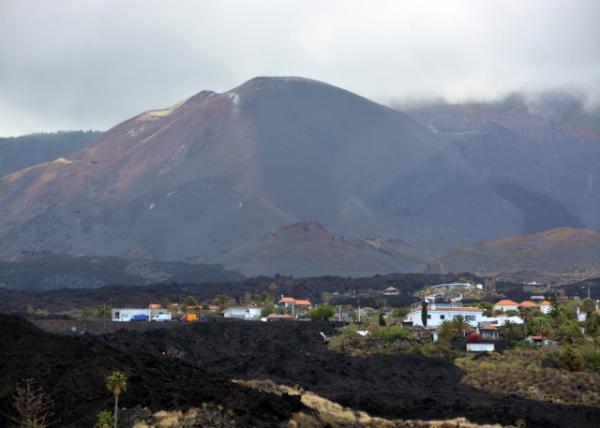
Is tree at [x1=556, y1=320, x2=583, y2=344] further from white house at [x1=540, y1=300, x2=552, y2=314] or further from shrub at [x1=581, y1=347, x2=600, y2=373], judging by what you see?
white house at [x1=540, y1=300, x2=552, y2=314]

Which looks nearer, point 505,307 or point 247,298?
point 505,307

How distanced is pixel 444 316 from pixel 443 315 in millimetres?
121

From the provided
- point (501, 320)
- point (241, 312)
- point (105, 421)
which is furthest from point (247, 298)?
point (105, 421)

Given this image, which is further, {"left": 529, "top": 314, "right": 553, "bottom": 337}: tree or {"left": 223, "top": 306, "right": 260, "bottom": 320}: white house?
{"left": 223, "top": 306, "right": 260, "bottom": 320}: white house

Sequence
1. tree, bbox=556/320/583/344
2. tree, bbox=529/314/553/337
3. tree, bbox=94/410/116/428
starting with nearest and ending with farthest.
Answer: tree, bbox=94/410/116/428 → tree, bbox=556/320/583/344 → tree, bbox=529/314/553/337

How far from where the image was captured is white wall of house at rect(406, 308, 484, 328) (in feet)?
370

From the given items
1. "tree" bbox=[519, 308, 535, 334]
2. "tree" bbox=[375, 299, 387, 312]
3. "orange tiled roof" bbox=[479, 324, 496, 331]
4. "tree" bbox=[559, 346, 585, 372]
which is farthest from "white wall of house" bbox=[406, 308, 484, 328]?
"tree" bbox=[375, 299, 387, 312]

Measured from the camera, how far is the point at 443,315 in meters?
114

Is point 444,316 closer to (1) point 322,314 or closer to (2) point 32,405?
(1) point 322,314

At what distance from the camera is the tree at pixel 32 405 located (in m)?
50.6

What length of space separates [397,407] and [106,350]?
15.7m

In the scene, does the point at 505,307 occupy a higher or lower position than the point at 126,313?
higher

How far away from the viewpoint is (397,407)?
70188mm

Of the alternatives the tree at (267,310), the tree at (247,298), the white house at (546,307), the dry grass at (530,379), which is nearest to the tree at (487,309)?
the white house at (546,307)
